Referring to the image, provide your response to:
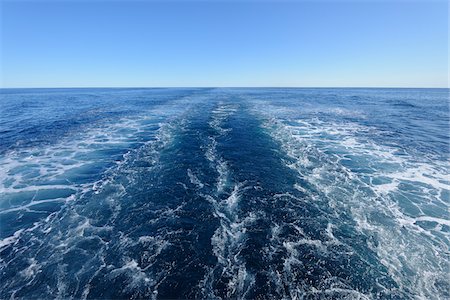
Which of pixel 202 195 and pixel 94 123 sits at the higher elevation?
pixel 94 123

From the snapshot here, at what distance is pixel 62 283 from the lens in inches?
362

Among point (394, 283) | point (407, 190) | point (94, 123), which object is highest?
point (94, 123)

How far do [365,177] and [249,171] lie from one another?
10.8 metres

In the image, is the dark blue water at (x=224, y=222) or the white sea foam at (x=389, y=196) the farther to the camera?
Answer: the white sea foam at (x=389, y=196)

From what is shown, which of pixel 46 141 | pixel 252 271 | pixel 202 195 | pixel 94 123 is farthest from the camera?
pixel 94 123

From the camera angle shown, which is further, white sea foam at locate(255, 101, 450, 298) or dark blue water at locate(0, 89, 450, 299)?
white sea foam at locate(255, 101, 450, 298)

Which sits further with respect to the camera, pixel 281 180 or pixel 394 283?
pixel 281 180

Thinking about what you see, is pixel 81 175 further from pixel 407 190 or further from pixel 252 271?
pixel 407 190

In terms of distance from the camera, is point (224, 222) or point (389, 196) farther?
point (389, 196)

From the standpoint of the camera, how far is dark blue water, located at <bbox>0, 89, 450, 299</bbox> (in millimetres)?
9266

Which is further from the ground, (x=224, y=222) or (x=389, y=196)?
(x=389, y=196)

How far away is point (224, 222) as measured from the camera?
42.4 ft

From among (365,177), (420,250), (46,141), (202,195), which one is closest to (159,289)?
(202,195)

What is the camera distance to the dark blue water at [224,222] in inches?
365
